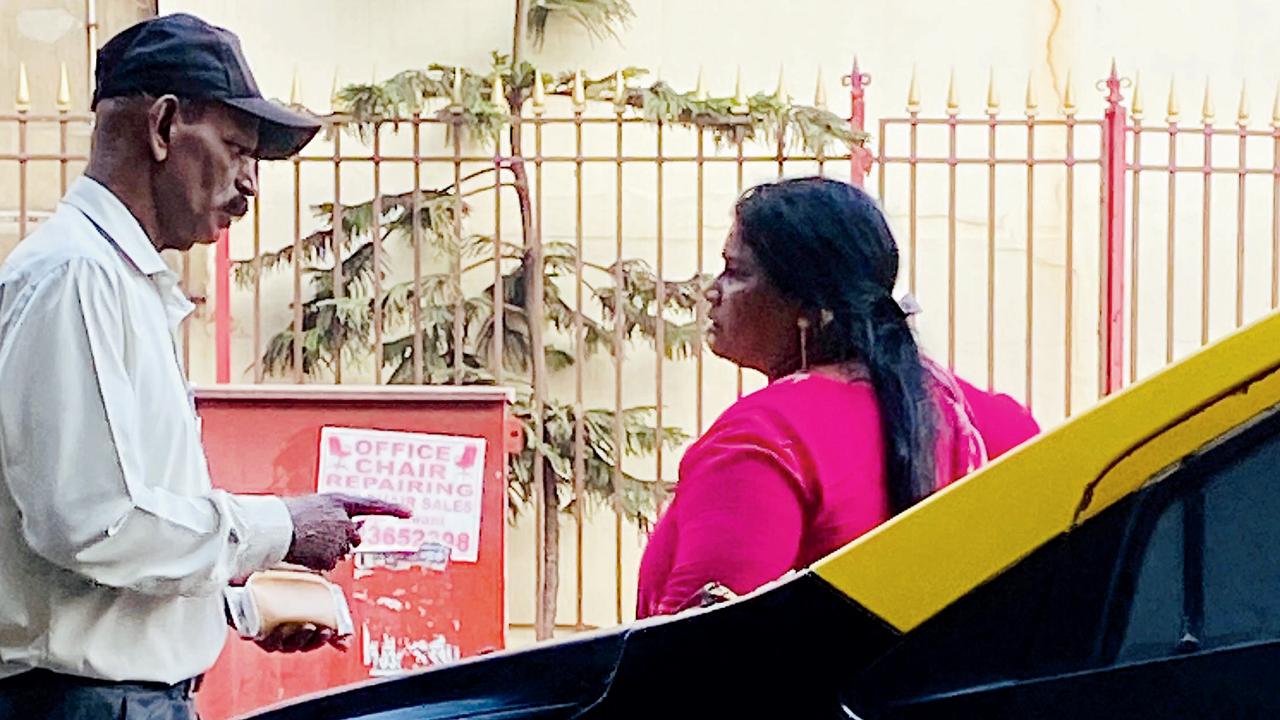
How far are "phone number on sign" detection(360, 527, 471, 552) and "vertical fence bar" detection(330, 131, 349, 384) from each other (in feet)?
4.86

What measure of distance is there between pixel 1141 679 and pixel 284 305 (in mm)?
5932

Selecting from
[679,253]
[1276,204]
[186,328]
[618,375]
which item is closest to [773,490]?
[618,375]

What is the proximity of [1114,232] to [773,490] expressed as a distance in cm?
471

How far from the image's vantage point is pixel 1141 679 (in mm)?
1854

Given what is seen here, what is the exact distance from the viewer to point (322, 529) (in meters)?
2.57

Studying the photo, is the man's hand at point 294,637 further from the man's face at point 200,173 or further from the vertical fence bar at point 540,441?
the vertical fence bar at point 540,441

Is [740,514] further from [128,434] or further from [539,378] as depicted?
[539,378]

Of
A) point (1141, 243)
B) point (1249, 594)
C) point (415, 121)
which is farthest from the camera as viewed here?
point (1141, 243)

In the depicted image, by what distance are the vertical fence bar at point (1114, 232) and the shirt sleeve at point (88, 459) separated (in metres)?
4.91

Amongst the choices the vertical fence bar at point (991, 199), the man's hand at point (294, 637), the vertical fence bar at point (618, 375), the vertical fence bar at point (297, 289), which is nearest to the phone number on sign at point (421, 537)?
the vertical fence bar at point (618, 375)

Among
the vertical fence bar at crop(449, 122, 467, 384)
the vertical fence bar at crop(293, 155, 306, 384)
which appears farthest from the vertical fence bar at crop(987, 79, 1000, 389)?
the vertical fence bar at crop(293, 155, 306, 384)

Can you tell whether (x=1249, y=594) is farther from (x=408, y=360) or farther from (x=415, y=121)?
(x=408, y=360)

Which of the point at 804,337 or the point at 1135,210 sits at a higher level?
the point at 1135,210

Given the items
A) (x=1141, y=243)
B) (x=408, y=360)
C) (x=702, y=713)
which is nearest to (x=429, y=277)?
(x=408, y=360)
